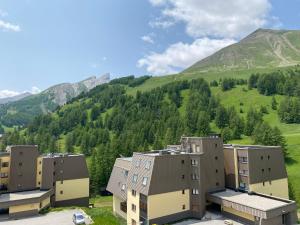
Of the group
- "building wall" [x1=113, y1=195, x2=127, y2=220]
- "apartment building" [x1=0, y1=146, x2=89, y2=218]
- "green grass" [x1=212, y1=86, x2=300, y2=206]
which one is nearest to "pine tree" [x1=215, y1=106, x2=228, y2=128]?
"green grass" [x1=212, y1=86, x2=300, y2=206]

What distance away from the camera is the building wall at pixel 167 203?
4503cm

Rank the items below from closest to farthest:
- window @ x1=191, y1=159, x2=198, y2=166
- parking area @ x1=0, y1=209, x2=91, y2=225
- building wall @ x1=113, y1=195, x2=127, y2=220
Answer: window @ x1=191, y1=159, x2=198, y2=166 → parking area @ x1=0, y1=209, x2=91, y2=225 → building wall @ x1=113, y1=195, x2=127, y2=220

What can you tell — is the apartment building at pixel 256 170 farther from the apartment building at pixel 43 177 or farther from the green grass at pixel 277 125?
the apartment building at pixel 43 177

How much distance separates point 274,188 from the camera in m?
55.6

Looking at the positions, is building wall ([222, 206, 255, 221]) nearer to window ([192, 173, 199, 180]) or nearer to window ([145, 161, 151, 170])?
window ([192, 173, 199, 180])

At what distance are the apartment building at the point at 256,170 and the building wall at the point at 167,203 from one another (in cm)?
1193

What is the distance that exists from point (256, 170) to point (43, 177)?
48.9 meters

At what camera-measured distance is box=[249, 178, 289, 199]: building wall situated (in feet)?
172

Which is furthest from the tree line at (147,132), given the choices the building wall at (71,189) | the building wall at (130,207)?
the building wall at (130,207)

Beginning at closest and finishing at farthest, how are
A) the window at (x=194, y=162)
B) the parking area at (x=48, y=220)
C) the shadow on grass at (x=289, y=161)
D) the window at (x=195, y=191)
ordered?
the window at (x=195, y=191), the window at (x=194, y=162), the parking area at (x=48, y=220), the shadow on grass at (x=289, y=161)

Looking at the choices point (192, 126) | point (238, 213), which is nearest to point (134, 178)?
point (238, 213)

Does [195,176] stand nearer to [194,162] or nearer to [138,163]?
[194,162]

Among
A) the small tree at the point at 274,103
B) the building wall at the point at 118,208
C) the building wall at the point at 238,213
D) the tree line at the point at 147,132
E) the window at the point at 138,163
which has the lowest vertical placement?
the building wall at the point at 118,208

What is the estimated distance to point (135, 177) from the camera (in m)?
50.1
